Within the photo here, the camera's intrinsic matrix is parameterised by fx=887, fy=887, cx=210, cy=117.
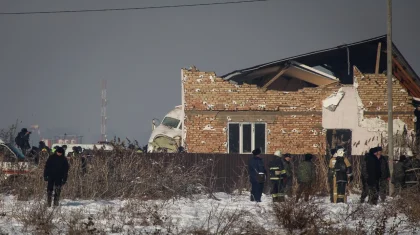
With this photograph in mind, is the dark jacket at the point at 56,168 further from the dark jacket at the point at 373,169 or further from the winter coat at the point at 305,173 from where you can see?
the dark jacket at the point at 373,169

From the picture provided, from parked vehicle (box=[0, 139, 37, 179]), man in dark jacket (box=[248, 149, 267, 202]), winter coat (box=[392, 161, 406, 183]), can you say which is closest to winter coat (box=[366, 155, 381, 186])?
winter coat (box=[392, 161, 406, 183])

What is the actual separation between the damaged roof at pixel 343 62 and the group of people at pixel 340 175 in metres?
11.1

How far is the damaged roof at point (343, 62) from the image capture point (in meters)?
36.6

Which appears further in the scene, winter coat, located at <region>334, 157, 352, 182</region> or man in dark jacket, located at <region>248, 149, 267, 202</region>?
man in dark jacket, located at <region>248, 149, 267, 202</region>

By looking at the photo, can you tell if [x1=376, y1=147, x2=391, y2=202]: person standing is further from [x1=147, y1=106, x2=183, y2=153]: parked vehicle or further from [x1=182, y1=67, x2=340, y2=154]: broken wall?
[x1=147, y1=106, x2=183, y2=153]: parked vehicle

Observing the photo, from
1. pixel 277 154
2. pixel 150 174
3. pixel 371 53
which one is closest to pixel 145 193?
pixel 150 174

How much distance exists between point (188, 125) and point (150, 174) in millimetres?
10802

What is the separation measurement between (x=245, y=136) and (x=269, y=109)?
152 cm

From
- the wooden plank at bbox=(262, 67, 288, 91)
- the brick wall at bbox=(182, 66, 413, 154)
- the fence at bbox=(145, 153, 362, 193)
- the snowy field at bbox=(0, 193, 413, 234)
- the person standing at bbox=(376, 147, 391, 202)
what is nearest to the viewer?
the snowy field at bbox=(0, 193, 413, 234)

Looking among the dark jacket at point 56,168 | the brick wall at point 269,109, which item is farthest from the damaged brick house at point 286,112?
the dark jacket at point 56,168

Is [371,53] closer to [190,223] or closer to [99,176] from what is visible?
[99,176]

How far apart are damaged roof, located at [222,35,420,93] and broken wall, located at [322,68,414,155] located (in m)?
1.35

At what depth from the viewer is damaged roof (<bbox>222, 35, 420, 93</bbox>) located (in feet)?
120

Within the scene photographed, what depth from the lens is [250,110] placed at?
36562 millimetres
